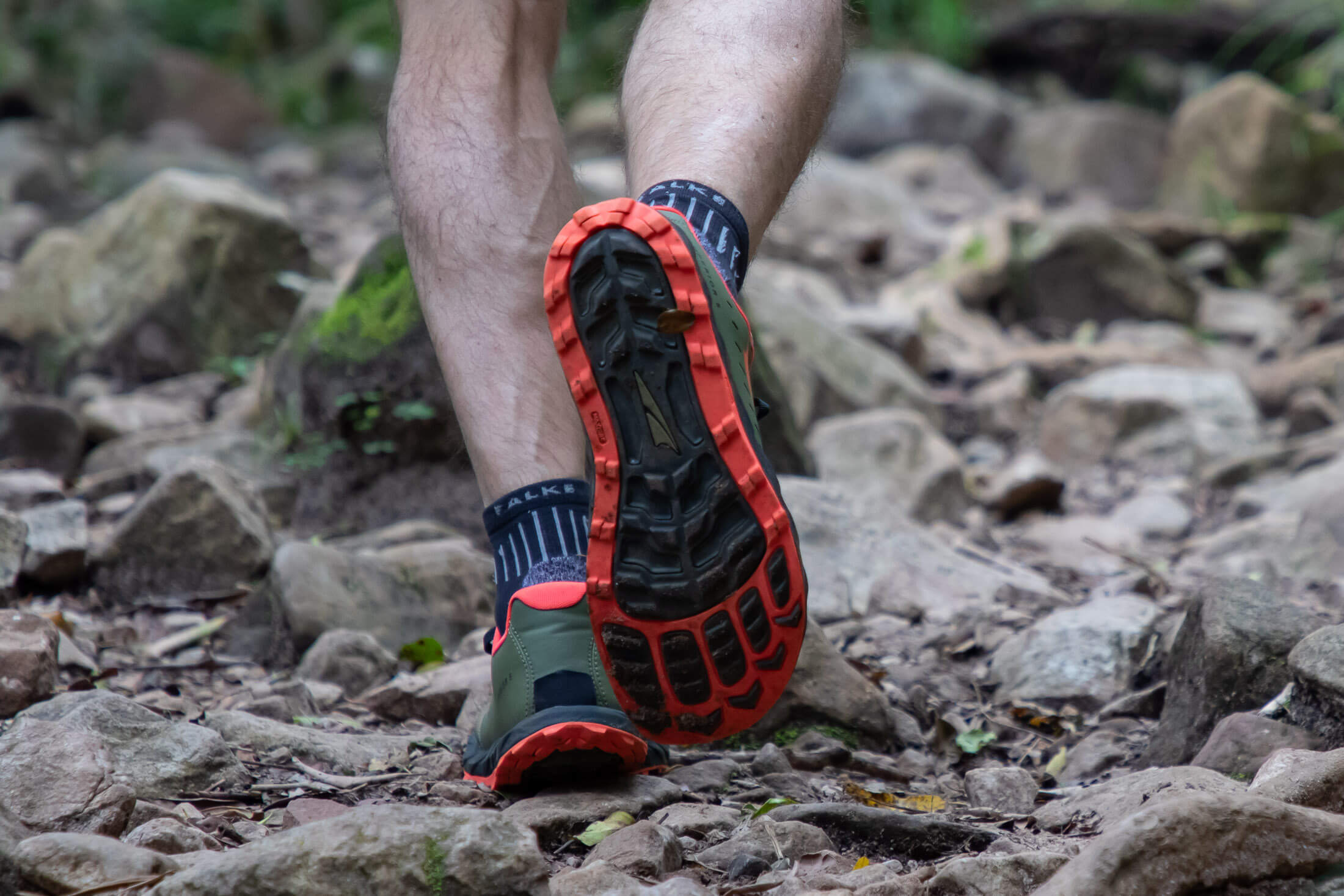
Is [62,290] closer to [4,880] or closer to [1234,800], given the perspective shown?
[4,880]

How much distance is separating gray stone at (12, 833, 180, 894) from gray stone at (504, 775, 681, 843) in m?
0.32

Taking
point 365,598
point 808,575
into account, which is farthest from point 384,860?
point 808,575

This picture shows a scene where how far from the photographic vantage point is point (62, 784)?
1.09m

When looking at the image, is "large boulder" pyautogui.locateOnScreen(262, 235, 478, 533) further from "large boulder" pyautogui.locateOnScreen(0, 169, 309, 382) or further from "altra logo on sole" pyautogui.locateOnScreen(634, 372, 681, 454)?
"altra logo on sole" pyautogui.locateOnScreen(634, 372, 681, 454)

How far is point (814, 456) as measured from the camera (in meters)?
3.14

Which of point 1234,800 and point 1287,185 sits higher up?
point 1287,185

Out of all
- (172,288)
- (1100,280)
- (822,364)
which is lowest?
(822,364)

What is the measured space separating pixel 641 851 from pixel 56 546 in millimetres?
1443

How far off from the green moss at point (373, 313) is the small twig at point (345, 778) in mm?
1364

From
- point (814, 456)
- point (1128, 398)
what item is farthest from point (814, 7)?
point (1128, 398)

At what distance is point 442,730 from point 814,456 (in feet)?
5.65

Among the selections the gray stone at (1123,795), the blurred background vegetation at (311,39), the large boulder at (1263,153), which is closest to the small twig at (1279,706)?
the gray stone at (1123,795)

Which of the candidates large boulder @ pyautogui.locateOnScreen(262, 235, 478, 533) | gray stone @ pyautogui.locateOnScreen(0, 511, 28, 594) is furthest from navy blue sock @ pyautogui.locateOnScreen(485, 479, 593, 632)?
large boulder @ pyautogui.locateOnScreen(262, 235, 478, 533)

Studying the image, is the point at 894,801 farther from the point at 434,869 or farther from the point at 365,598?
the point at 365,598
